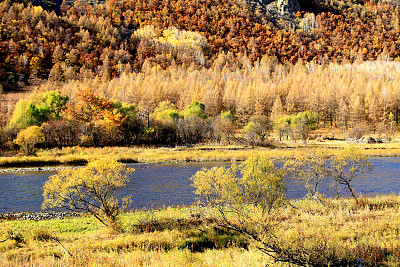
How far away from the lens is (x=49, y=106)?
6450cm

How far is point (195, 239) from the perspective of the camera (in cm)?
1077

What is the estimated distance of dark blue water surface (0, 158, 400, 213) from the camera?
68.7ft

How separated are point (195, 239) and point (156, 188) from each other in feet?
51.5

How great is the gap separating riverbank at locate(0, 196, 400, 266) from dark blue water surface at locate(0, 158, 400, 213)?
5.18 m

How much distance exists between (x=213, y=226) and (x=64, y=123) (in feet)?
179

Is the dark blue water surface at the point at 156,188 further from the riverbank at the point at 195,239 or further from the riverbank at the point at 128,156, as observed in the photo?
the riverbank at the point at 128,156

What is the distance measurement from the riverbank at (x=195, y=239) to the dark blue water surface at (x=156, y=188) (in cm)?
518

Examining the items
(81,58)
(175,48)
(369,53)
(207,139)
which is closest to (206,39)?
(175,48)

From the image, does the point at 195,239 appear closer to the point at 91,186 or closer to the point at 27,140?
the point at 91,186

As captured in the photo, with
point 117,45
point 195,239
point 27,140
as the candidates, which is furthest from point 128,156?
point 117,45

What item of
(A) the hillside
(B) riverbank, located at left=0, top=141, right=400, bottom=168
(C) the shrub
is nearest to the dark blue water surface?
(B) riverbank, located at left=0, top=141, right=400, bottom=168

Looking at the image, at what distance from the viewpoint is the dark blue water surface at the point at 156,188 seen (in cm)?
2095

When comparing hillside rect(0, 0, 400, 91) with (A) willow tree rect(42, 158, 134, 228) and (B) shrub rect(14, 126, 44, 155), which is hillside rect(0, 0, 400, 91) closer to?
(B) shrub rect(14, 126, 44, 155)

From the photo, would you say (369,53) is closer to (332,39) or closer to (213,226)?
(332,39)
